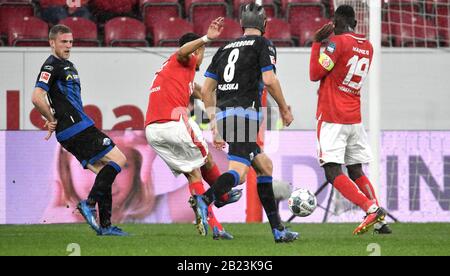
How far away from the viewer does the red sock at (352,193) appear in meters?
8.70

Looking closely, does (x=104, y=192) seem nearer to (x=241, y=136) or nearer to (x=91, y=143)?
(x=91, y=143)

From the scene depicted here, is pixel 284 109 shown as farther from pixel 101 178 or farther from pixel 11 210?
pixel 11 210

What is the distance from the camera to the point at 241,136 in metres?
7.84

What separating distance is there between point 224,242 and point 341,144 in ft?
5.31

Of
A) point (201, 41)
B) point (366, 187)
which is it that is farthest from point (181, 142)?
point (366, 187)

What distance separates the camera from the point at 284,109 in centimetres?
779

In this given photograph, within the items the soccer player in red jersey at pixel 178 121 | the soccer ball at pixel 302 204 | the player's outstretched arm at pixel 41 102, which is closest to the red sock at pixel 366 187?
the soccer ball at pixel 302 204

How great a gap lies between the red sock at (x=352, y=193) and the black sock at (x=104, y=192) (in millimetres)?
1985

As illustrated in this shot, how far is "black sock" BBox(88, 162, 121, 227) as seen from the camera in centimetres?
869

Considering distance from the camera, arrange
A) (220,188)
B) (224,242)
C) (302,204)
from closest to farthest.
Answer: (220,188)
(224,242)
(302,204)

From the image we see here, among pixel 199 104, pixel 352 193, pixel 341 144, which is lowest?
pixel 352 193

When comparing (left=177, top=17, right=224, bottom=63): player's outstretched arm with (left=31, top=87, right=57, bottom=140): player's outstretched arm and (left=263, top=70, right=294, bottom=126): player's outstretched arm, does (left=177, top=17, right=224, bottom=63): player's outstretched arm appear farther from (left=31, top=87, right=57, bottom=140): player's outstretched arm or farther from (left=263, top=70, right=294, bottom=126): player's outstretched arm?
(left=31, top=87, right=57, bottom=140): player's outstretched arm
